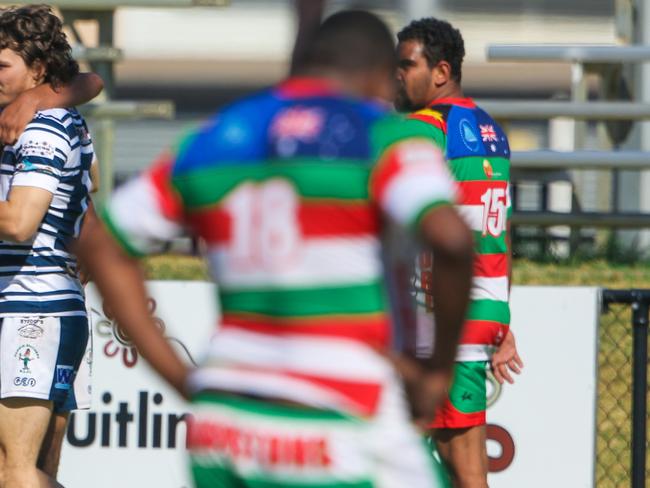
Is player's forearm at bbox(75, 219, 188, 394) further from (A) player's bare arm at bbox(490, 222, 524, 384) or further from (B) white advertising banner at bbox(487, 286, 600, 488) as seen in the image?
(B) white advertising banner at bbox(487, 286, 600, 488)

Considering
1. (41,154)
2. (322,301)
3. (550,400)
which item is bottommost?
(550,400)

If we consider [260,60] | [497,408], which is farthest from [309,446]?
[260,60]

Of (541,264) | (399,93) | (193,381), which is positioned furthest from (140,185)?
(541,264)

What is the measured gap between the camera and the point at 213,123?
3010 mm

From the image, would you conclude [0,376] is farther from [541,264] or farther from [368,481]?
[541,264]

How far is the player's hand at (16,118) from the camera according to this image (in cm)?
480

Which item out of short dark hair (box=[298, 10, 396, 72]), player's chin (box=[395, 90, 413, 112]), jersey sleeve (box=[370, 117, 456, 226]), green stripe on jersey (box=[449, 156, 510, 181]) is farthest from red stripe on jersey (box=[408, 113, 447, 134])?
jersey sleeve (box=[370, 117, 456, 226])

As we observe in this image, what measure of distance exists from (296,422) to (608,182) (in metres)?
9.91

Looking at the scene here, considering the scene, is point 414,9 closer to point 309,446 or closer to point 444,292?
point 444,292

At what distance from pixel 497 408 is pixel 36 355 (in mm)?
2550

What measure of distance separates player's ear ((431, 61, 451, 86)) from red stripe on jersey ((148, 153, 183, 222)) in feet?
8.84

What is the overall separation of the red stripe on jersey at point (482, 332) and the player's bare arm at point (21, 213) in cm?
171

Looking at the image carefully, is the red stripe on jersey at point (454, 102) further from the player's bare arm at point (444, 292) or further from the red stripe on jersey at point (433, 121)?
the player's bare arm at point (444, 292)

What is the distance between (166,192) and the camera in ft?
9.99
